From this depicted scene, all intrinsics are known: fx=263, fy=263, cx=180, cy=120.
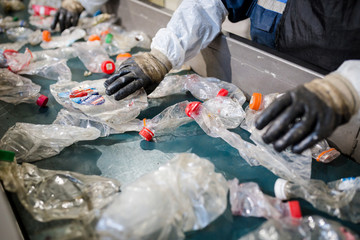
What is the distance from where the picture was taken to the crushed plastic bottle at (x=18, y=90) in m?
1.28

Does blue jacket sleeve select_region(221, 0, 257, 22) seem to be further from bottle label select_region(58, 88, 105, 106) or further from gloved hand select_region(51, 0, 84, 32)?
gloved hand select_region(51, 0, 84, 32)

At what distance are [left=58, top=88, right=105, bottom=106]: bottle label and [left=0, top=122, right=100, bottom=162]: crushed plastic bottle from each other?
0.49 ft

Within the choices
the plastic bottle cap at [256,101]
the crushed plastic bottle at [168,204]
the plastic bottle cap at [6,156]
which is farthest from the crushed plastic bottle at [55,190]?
the plastic bottle cap at [256,101]

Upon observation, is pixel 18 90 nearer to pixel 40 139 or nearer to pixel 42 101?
pixel 42 101

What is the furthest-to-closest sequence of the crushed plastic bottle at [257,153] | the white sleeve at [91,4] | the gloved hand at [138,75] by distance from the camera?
1. the white sleeve at [91,4]
2. the gloved hand at [138,75]
3. the crushed plastic bottle at [257,153]

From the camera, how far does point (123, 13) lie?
6.81ft

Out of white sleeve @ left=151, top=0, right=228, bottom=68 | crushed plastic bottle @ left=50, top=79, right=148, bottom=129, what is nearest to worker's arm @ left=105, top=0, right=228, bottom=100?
white sleeve @ left=151, top=0, right=228, bottom=68

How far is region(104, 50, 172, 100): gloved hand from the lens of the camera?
117 centimetres

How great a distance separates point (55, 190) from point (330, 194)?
0.90 meters

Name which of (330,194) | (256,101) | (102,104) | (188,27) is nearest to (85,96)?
(102,104)

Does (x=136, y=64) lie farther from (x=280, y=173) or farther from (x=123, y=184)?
(x=280, y=173)

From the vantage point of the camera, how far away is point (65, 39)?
1892 mm

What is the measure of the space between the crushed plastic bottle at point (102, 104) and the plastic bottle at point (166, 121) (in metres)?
0.09

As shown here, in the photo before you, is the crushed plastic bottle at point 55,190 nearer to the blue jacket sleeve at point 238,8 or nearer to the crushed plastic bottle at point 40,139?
the crushed plastic bottle at point 40,139
